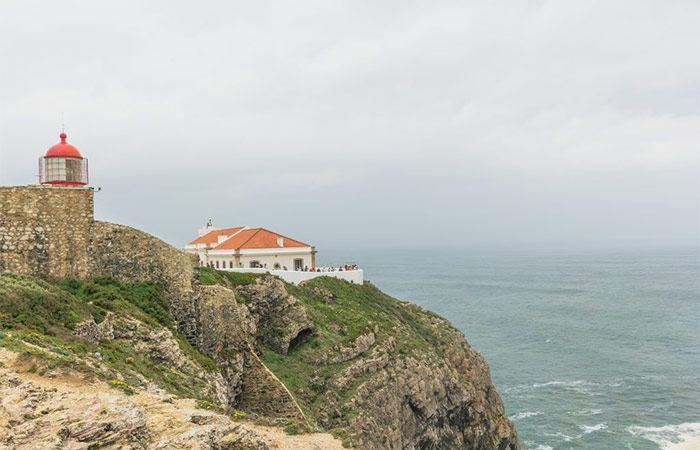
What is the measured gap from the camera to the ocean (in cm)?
4141

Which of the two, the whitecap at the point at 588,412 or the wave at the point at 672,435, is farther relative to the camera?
the whitecap at the point at 588,412

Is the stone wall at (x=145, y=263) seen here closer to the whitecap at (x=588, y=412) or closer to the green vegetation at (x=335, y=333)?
the green vegetation at (x=335, y=333)

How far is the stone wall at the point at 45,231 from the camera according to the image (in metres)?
18.5

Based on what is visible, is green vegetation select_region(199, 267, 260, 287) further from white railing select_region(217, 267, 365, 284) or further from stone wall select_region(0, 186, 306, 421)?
stone wall select_region(0, 186, 306, 421)

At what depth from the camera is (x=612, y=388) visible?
49875 millimetres

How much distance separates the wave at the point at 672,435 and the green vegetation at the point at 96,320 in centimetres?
3690

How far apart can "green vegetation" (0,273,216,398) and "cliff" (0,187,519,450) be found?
0.05 m

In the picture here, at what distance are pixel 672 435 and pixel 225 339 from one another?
37.1 m

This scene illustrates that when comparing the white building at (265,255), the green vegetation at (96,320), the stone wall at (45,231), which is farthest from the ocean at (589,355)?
the stone wall at (45,231)

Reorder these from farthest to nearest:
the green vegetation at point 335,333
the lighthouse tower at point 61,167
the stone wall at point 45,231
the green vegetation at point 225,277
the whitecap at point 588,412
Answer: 1. the whitecap at point 588,412
2. the green vegetation at point 335,333
3. the green vegetation at point 225,277
4. the lighthouse tower at point 61,167
5. the stone wall at point 45,231

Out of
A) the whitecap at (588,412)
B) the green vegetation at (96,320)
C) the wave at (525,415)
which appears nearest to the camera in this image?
the green vegetation at (96,320)

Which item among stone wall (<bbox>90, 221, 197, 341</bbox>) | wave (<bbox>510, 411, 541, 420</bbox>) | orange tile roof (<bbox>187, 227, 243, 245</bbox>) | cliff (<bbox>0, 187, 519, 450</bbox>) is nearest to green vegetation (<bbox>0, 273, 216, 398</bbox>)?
cliff (<bbox>0, 187, 519, 450</bbox>)

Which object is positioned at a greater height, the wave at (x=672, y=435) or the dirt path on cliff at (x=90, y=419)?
the dirt path on cliff at (x=90, y=419)

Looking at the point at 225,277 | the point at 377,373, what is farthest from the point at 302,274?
the point at 377,373
